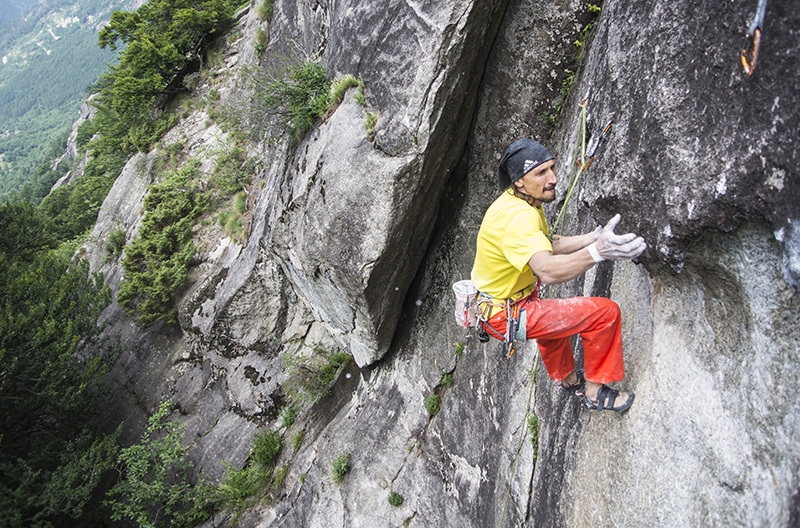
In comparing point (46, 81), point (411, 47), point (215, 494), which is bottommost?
point (215, 494)

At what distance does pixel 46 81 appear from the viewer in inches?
6949

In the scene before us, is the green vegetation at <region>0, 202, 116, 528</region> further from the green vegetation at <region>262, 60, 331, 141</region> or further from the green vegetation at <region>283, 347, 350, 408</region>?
the green vegetation at <region>262, 60, 331, 141</region>

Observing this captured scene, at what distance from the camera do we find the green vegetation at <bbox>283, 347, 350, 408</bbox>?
10938 mm

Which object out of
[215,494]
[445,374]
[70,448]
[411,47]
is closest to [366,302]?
[445,374]

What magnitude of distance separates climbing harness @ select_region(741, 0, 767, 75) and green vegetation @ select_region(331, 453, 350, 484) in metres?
8.57

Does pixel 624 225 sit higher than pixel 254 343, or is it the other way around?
pixel 624 225

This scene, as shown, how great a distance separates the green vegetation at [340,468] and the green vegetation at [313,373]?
1713mm

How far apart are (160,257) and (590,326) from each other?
35.4 feet

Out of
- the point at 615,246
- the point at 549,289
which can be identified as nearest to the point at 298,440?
the point at 549,289

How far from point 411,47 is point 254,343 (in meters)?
7.54

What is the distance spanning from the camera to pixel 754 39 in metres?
2.87

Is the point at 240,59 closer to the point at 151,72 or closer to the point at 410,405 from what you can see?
the point at 151,72

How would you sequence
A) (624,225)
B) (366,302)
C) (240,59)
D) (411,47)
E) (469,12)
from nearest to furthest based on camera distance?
(624,225), (469,12), (411,47), (366,302), (240,59)

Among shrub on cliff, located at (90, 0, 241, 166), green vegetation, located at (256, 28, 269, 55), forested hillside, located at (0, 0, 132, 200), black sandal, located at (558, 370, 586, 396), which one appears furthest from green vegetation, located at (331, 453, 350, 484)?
forested hillside, located at (0, 0, 132, 200)
